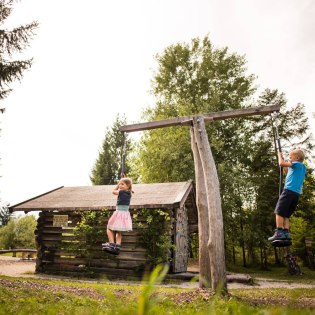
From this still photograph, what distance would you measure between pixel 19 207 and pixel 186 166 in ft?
39.6

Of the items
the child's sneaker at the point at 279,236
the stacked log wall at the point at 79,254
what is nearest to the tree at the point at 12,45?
the stacked log wall at the point at 79,254

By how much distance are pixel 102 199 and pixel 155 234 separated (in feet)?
11.4

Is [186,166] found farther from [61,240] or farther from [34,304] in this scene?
Result: [34,304]

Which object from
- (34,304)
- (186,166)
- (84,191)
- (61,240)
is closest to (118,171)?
(186,166)

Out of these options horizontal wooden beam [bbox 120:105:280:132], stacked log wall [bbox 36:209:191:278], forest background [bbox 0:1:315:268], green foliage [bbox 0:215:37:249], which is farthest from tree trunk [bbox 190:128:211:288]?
green foliage [bbox 0:215:37:249]

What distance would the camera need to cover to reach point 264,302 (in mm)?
6906

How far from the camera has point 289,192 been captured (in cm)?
640

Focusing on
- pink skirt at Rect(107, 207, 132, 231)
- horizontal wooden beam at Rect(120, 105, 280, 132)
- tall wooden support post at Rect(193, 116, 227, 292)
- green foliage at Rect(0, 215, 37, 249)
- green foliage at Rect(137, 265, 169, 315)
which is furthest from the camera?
green foliage at Rect(0, 215, 37, 249)

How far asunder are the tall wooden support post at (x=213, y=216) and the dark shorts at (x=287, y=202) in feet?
5.25

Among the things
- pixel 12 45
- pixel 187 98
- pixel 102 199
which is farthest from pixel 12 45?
pixel 187 98

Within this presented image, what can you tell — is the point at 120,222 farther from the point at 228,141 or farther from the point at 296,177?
the point at 228,141

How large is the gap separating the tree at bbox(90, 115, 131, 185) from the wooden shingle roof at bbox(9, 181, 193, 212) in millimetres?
19854

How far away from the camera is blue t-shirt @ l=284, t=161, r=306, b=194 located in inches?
251

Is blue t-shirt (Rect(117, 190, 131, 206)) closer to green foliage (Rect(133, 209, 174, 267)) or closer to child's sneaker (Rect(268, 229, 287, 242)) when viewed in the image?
child's sneaker (Rect(268, 229, 287, 242))
